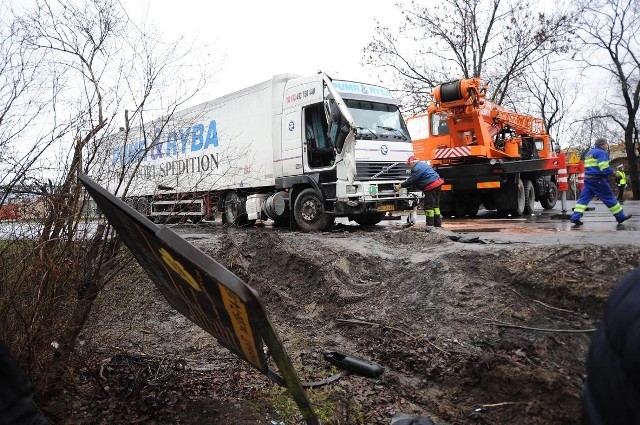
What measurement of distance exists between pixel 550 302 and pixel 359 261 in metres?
2.43

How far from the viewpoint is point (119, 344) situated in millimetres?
3986

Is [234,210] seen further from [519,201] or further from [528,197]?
[528,197]

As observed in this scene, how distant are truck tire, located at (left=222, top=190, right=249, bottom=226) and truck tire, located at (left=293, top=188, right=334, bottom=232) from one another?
245cm

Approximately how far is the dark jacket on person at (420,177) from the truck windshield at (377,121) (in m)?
0.94

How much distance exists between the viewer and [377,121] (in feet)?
34.5

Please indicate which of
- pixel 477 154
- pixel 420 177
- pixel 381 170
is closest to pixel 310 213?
pixel 381 170

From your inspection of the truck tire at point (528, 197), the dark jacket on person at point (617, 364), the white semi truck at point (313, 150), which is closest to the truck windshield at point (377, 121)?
the white semi truck at point (313, 150)

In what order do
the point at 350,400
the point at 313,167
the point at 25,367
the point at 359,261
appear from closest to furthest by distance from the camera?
the point at 25,367 → the point at 350,400 → the point at 359,261 → the point at 313,167

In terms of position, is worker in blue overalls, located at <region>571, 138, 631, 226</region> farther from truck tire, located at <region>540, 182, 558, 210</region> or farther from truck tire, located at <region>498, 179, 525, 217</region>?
truck tire, located at <region>540, 182, 558, 210</region>

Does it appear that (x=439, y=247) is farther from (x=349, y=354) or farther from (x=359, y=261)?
(x=349, y=354)

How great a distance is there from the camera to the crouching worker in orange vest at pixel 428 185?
10125mm

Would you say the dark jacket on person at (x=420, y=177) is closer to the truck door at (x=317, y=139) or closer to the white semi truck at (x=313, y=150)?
the white semi truck at (x=313, y=150)

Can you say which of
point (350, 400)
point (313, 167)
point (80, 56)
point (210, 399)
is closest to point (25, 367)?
point (210, 399)

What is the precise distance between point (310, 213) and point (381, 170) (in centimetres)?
179
